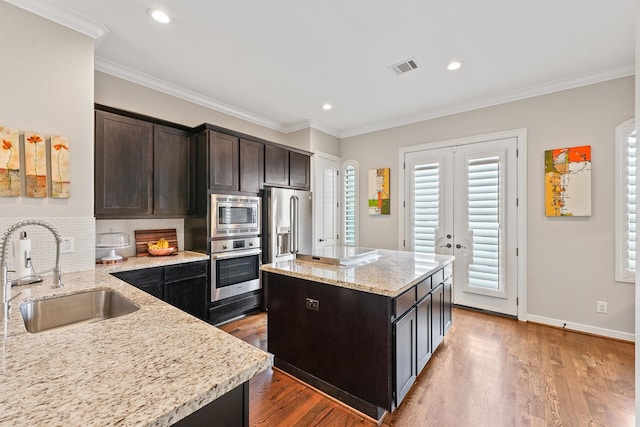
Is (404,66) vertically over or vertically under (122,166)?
over

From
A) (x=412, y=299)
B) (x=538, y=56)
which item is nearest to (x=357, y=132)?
(x=538, y=56)

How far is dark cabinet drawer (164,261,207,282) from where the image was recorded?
9.07 ft

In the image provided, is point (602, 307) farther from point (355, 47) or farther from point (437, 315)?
point (355, 47)

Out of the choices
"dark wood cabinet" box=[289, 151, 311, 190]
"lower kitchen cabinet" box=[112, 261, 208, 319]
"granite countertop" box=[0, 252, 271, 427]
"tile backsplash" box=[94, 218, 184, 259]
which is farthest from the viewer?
"dark wood cabinet" box=[289, 151, 311, 190]

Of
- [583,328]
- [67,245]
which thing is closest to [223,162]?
[67,245]

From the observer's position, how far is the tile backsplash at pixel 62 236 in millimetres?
1974

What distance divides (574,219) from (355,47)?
3.02 meters

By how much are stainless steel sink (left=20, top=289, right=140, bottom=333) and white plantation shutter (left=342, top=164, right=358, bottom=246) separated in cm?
382

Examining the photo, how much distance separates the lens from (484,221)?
12.1 feet

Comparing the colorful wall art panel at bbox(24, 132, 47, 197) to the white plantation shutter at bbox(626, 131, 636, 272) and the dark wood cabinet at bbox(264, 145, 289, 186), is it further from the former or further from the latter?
the white plantation shutter at bbox(626, 131, 636, 272)

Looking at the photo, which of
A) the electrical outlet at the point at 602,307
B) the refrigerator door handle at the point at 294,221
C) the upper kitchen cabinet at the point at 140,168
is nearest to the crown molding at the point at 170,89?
the upper kitchen cabinet at the point at 140,168

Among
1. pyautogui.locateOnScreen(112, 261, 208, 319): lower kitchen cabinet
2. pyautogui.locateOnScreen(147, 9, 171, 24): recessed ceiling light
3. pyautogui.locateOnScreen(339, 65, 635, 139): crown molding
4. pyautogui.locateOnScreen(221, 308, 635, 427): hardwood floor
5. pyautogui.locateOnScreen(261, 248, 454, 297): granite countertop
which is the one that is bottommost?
pyautogui.locateOnScreen(221, 308, 635, 427): hardwood floor

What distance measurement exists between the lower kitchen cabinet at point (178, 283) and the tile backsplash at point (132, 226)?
23.1 inches

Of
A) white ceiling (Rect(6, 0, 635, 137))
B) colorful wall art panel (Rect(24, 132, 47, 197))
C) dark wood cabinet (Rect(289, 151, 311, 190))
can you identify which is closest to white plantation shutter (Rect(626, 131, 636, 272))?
white ceiling (Rect(6, 0, 635, 137))
